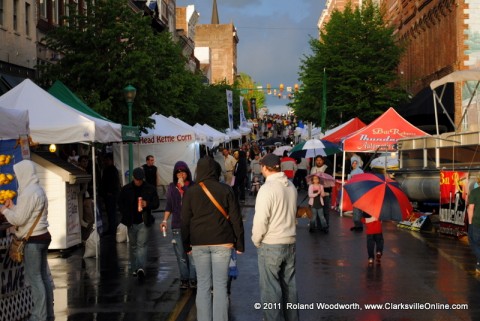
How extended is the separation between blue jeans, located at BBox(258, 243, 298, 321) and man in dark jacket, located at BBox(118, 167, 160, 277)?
4.63m

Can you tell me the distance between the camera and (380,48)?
50375mm

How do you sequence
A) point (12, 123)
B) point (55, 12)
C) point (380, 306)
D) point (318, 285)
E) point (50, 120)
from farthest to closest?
1. point (55, 12)
2. point (50, 120)
3. point (318, 285)
4. point (12, 123)
5. point (380, 306)

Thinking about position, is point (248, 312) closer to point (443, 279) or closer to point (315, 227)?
point (443, 279)

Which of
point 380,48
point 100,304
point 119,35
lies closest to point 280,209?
point 100,304

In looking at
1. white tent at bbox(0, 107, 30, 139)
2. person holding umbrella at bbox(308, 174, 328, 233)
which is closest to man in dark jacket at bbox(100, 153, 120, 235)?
person holding umbrella at bbox(308, 174, 328, 233)

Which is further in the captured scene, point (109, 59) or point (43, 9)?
point (43, 9)

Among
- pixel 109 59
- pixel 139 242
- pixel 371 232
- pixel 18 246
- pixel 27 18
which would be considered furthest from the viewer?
pixel 27 18

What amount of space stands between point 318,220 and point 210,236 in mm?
12922

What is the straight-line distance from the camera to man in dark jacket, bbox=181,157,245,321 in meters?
9.35

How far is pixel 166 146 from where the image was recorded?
1550 inches

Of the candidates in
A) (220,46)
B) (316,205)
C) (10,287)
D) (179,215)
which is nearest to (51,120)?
(179,215)

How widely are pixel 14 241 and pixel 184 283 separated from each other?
3.55 meters

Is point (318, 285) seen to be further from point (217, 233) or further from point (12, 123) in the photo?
point (12, 123)

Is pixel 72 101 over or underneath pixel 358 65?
underneath
